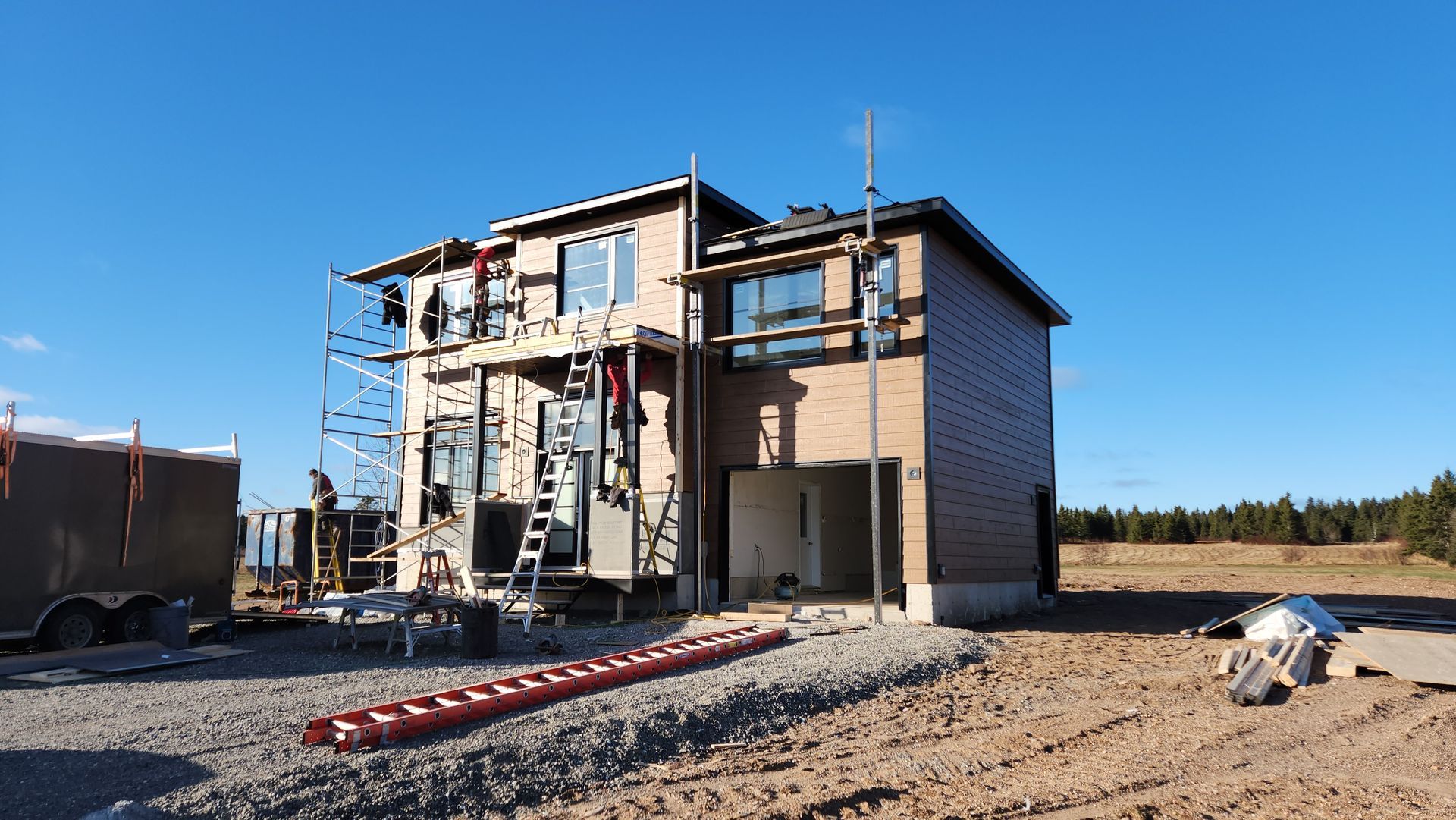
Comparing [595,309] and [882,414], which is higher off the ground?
[595,309]

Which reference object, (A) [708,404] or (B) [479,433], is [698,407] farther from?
(B) [479,433]

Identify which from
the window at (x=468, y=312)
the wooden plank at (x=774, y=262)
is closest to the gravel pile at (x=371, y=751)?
the wooden plank at (x=774, y=262)

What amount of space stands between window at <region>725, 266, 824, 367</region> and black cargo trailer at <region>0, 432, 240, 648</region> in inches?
271

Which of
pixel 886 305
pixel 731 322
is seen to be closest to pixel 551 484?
pixel 731 322

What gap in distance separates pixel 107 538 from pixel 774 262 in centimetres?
853

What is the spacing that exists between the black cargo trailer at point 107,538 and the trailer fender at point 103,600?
0.03ft

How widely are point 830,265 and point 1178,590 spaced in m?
16.8

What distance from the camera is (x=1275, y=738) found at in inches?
265

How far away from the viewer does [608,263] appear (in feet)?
48.7

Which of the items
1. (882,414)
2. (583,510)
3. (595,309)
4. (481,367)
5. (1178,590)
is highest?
(595,309)

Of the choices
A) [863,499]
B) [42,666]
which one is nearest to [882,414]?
[863,499]

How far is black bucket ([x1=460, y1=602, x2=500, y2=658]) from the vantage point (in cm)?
872

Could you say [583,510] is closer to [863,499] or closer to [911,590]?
[911,590]

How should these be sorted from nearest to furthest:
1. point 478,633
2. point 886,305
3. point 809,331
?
point 478,633 → point 809,331 → point 886,305
